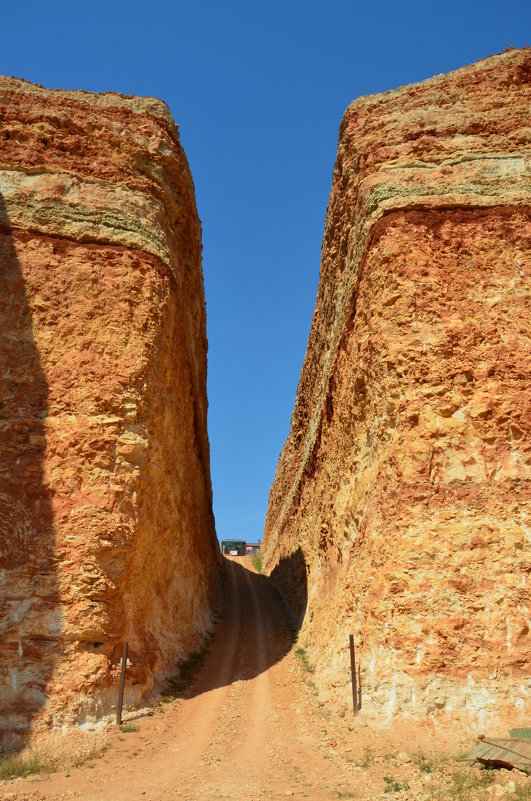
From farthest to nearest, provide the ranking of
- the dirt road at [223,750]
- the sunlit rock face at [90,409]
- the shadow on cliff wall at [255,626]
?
the shadow on cliff wall at [255,626] → the sunlit rock face at [90,409] → the dirt road at [223,750]

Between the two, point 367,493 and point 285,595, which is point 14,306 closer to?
point 367,493

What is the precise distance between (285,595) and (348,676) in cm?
1556

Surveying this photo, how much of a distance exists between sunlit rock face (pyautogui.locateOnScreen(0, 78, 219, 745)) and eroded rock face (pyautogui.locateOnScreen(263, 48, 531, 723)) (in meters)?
5.08

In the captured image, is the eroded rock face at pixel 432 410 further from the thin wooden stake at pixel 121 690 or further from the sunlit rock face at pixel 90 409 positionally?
the sunlit rock face at pixel 90 409

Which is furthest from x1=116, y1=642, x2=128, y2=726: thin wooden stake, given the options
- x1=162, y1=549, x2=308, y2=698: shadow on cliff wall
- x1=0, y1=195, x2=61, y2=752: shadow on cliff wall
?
x1=162, y1=549, x2=308, y2=698: shadow on cliff wall

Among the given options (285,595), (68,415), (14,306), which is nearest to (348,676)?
(68,415)

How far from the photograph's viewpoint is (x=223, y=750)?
41.6 ft

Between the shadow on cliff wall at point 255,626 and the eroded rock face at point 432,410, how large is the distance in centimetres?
171

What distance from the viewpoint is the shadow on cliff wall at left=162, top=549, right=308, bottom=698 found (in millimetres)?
18406

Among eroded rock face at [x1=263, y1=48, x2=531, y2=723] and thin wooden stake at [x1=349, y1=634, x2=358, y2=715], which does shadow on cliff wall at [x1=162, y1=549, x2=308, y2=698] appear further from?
thin wooden stake at [x1=349, y1=634, x2=358, y2=715]

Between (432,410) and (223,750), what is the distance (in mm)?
8581

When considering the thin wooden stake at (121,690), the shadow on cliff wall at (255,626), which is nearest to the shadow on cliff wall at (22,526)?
the thin wooden stake at (121,690)

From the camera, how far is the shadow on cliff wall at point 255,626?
18.4 metres

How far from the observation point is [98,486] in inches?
597
